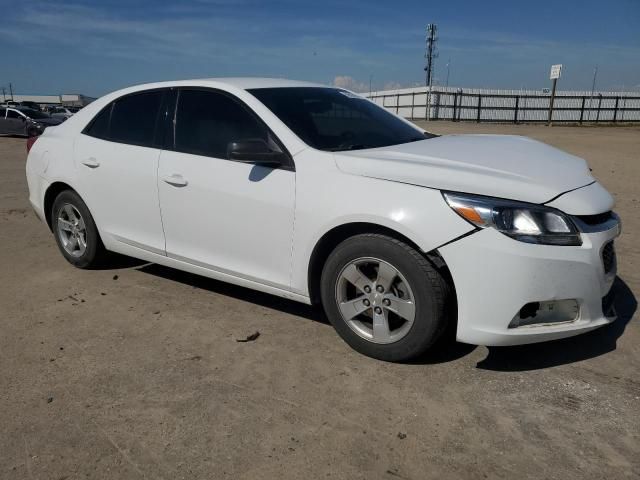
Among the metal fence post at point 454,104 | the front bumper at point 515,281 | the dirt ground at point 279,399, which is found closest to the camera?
the dirt ground at point 279,399

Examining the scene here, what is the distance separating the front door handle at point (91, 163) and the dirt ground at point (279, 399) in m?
1.09

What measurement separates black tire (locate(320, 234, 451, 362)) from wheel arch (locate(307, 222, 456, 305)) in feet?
0.11

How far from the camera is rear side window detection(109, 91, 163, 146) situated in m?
4.28

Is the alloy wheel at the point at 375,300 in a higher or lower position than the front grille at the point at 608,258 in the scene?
lower

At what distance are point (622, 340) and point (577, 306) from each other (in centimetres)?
82

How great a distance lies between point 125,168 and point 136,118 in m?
0.44

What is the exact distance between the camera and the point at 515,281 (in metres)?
2.78

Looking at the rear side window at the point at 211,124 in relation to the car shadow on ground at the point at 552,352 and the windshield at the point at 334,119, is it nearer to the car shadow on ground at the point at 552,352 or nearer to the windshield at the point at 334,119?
the windshield at the point at 334,119

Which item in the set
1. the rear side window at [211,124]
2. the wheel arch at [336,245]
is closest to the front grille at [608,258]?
the wheel arch at [336,245]

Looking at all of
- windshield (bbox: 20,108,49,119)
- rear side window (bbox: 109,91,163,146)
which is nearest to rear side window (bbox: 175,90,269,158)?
rear side window (bbox: 109,91,163,146)

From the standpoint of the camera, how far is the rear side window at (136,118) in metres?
4.28

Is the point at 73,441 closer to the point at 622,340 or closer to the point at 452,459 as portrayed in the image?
the point at 452,459

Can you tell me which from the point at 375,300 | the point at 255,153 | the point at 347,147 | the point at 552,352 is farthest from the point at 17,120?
the point at 552,352

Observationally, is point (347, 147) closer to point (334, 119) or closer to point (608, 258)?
point (334, 119)
